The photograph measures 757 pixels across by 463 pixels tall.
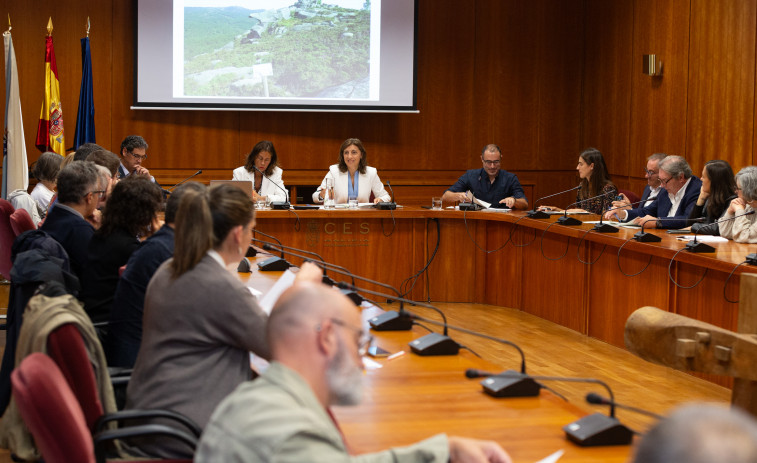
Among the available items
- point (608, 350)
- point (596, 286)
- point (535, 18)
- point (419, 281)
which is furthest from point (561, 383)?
point (535, 18)

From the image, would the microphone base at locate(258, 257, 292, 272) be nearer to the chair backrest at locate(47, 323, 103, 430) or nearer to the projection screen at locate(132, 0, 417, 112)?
the chair backrest at locate(47, 323, 103, 430)

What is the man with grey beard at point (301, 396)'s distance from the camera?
1.28 meters

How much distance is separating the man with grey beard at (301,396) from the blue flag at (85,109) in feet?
23.3

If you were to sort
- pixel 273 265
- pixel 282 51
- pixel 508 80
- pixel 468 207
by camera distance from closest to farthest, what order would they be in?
pixel 273 265 → pixel 468 207 → pixel 282 51 → pixel 508 80

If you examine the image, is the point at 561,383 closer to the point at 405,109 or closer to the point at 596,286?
the point at 596,286

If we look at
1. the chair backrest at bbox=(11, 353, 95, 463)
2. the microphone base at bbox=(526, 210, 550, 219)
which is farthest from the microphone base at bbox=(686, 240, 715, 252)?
the chair backrest at bbox=(11, 353, 95, 463)

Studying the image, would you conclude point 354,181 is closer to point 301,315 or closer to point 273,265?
point 273,265

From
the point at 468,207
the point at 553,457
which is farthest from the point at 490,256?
the point at 553,457

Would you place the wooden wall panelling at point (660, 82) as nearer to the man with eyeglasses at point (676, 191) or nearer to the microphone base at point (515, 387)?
the man with eyeglasses at point (676, 191)

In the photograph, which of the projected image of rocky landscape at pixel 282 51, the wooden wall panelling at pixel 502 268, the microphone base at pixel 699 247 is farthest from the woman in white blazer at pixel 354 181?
the microphone base at pixel 699 247

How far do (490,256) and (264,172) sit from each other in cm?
198

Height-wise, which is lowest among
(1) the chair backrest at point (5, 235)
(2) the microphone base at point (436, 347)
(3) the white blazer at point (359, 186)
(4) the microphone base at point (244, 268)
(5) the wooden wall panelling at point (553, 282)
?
(5) the wooden wall panelling at point (553, 282)

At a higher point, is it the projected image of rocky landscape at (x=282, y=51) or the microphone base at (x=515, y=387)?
the projected image of rocky landscape at (x=282, y=51)

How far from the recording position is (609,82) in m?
9.03
